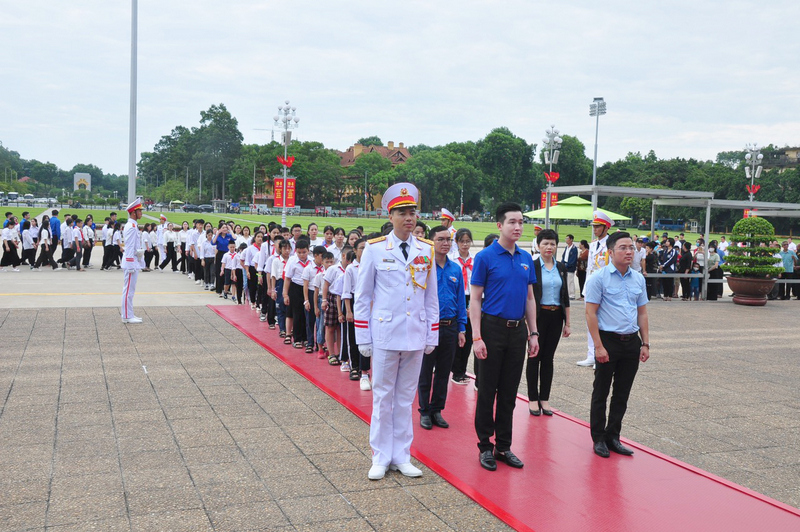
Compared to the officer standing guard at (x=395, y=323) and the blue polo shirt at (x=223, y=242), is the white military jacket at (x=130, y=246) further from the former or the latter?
the officer standing guard at (x=395, y=323)

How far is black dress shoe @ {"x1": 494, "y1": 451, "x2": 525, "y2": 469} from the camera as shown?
4848mm

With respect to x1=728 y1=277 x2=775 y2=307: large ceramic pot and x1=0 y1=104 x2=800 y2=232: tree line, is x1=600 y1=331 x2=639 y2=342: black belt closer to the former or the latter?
x1=728 y1=277 x2=775 y2=307: large ceramic pot

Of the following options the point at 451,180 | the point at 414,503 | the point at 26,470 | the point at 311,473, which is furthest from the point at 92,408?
the point at 451,180

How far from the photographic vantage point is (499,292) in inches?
189

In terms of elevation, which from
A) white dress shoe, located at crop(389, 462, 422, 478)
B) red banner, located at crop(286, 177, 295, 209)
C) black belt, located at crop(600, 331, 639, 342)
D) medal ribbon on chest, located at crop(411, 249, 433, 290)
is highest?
red banner, located at crop(286, 177, 295, 209)

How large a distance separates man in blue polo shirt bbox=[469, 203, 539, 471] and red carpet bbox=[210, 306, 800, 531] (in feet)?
0.93

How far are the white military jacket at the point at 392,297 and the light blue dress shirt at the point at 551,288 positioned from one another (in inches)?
75.0

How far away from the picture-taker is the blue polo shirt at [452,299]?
19.9ft

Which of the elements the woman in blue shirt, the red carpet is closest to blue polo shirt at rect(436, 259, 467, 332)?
the woman in blue shirt

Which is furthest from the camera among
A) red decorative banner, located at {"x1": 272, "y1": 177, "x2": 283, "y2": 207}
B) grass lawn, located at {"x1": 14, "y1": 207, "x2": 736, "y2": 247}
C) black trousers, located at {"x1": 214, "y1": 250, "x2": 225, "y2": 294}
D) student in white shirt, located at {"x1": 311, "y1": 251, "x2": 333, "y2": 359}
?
grass lawn, located at {"x1": 14, "y1": 207, "x2": 736, "y2": 247}

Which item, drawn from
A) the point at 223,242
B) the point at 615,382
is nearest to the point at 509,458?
the point at 615,382

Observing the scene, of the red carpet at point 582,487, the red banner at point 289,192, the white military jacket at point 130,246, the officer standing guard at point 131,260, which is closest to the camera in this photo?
the red carpet at point 582,487

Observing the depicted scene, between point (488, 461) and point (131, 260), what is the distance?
8672 mm

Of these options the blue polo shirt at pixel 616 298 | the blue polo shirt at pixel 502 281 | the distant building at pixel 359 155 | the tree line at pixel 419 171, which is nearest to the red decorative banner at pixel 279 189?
the blue polo shirt at pixel 616 298
